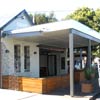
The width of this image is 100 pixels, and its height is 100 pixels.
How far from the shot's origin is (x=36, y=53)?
24094 mm

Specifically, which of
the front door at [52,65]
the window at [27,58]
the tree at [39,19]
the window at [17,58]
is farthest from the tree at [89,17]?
the window at [17,58]

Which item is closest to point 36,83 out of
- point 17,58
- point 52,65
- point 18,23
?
point 17,58

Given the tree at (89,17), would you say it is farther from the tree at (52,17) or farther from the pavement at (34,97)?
the pavement at (34,97)

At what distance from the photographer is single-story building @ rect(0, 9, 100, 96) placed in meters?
17.1

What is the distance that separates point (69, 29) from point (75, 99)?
12.4ft

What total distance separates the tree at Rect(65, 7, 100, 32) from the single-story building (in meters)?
14.4

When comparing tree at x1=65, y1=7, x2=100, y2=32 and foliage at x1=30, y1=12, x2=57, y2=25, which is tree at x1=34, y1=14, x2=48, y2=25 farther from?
tree at x1=65, y1=7, x2=100, y2=32

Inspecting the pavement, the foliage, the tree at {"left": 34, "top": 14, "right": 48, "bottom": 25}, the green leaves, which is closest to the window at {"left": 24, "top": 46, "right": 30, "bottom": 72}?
the pavement

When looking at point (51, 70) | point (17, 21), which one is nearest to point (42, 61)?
point (51, 70)

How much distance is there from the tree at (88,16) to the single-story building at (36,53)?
567 inches

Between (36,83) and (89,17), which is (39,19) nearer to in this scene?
(89,17)

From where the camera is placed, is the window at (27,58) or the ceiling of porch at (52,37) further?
the window at (27,58)

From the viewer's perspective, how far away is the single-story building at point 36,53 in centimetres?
1712

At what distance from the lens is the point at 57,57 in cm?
3030
